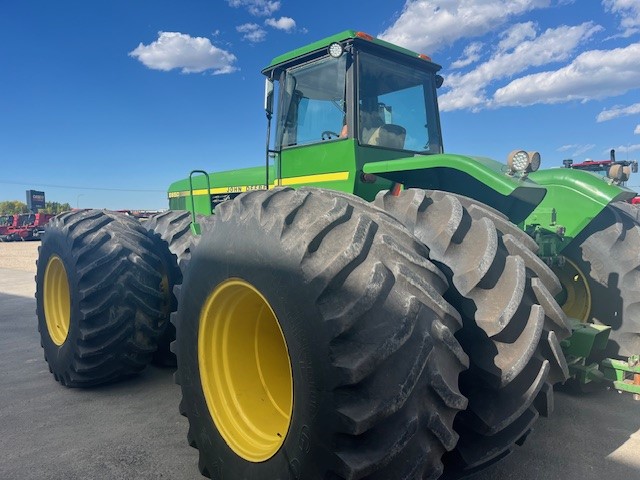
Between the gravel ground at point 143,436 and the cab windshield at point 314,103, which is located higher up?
the cab windshield at point 314,103

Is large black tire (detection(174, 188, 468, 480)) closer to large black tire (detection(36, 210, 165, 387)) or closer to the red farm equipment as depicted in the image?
large black tire (detection(36, 210, 165, 387))

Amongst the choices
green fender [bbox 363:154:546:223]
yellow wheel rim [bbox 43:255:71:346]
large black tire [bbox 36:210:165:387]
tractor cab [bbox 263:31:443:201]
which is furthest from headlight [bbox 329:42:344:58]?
yellow wheel rim [bbox 43:255:71:346]

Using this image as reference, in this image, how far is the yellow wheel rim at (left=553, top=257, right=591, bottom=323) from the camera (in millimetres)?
4004

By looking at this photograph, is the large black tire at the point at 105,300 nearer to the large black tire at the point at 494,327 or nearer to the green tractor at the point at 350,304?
the green tractor at the point at 350,304

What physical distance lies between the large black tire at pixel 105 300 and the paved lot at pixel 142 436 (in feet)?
→ 0.85

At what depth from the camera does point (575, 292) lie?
4078 mm

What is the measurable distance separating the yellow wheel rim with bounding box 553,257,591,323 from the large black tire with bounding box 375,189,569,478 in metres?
1.81

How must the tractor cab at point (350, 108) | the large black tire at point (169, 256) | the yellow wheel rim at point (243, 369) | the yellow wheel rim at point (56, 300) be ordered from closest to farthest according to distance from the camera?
the yellow wheel rim at point (243, 369) → the tractor cab at point (350, 108) → the large black tire at point (169, 256) → the yellow wheel rim at point (56, 300)

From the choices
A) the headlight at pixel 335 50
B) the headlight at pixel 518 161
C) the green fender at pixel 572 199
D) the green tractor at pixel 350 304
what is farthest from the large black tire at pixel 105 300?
the green fender at pixel 572 199

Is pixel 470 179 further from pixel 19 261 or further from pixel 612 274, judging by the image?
pixel 19 261

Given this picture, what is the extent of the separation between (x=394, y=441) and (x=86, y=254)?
3230 millimetres

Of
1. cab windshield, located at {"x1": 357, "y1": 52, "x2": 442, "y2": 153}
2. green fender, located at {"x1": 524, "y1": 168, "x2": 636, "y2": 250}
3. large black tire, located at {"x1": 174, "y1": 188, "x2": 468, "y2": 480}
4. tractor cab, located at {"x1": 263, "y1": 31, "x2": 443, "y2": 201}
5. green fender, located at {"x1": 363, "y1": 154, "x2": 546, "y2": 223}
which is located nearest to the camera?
large black tire, located at {"x1": 174, "y1": 188, "x2": 468, "y2": 480}

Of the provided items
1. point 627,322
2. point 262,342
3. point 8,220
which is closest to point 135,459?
point 262,342

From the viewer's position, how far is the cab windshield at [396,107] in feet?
12.5
